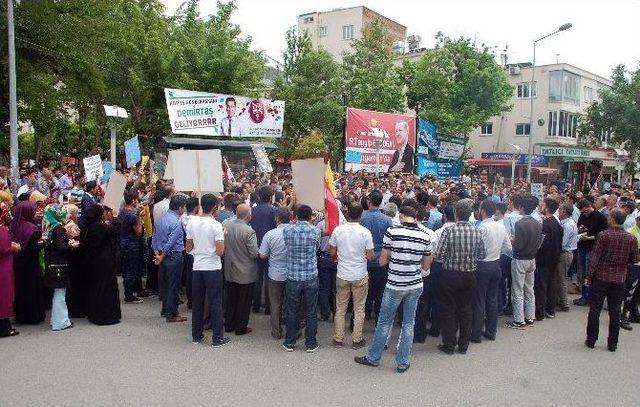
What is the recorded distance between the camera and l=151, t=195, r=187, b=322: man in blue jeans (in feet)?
24.4

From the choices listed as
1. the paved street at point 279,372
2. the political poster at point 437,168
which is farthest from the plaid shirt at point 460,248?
the political poster at point 437,168

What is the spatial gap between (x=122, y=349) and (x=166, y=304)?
1.33m

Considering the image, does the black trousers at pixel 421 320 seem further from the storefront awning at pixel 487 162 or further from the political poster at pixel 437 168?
the storefront awning at pixel 487 162

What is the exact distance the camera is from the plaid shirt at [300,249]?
20.9 feet

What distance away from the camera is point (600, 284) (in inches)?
262

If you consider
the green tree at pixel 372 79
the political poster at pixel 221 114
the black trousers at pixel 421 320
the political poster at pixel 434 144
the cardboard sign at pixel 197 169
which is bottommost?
the black trousers at pixel 421 320

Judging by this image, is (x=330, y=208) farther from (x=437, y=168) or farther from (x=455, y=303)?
(x=437, y=168)

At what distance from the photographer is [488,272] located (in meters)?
6.95

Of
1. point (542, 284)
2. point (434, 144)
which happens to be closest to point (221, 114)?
point (434, 144)

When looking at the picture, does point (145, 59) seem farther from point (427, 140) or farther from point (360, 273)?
point (360, 273)

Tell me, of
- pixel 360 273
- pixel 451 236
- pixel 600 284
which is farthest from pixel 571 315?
pixel 360 273

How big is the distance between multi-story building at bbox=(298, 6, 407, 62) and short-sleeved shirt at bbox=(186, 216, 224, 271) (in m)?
45.4

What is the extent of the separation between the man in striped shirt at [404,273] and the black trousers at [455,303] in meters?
0.64

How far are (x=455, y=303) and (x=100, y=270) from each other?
4.78m
